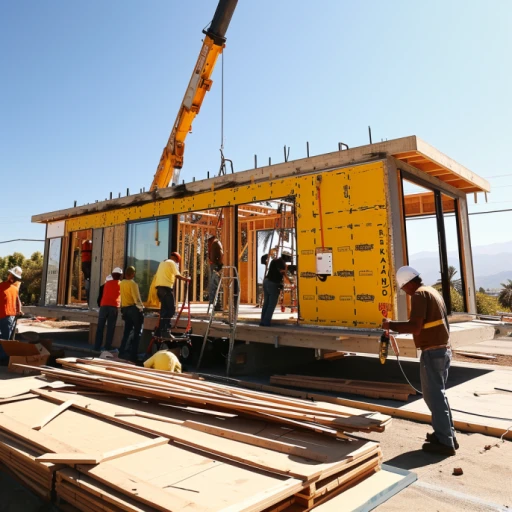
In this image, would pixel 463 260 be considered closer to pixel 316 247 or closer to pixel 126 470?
pixel 316 247

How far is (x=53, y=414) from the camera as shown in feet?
13.3

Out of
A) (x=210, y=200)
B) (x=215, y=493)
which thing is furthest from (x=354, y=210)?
(x=215, y=493)

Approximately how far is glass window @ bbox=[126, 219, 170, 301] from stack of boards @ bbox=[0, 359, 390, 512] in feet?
20.8

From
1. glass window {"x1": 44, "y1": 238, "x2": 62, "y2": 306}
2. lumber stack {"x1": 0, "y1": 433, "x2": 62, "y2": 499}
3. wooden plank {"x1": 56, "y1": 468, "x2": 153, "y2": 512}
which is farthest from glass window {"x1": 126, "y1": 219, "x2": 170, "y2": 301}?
wooden plank {"x1": 56, "y1": 468, "x2": 153, "y2": 512}

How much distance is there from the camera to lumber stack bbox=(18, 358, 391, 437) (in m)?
3.49

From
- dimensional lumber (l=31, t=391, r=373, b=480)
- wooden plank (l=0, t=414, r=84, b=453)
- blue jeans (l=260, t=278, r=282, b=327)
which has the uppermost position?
blue jeans (l=260, t=278, r=282, b=327)

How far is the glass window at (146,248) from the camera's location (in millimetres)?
10945

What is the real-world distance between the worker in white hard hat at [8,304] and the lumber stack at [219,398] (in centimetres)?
342

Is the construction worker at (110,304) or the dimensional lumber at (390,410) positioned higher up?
the construction worker at (110,304)

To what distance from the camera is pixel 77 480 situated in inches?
105

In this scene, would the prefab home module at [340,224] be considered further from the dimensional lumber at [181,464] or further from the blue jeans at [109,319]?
the dimensional lumber at [181,464]

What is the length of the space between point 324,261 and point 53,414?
5.16m

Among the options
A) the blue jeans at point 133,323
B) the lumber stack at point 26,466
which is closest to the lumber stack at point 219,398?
the lumber stack at point 26,466

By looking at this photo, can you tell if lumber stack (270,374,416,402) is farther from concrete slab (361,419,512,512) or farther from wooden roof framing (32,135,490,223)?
wooden roof framing (32,135,490,223)
